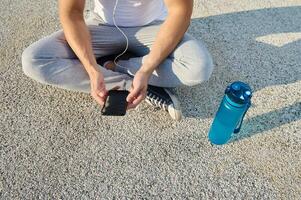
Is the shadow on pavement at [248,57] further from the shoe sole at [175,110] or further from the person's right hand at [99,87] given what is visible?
the person's right hand at [99,87]

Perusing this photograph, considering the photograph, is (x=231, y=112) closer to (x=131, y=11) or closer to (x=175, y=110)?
(x=175, y=110)

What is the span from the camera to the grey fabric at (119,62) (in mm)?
1860

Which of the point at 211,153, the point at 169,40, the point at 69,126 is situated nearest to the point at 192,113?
the point at 211,153

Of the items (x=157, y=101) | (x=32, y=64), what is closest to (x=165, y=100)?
(x=157, y=101)

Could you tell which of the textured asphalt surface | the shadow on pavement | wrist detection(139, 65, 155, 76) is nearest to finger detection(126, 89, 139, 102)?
wrist detection(139, 65, 155, 76)

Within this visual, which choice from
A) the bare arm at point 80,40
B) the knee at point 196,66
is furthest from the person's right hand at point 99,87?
the knee at point 196,66

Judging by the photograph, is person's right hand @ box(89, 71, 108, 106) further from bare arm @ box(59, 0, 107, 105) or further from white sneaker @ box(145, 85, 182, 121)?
white sneaker @ box(145, 85, 182, 121)

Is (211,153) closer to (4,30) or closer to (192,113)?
(192,113)

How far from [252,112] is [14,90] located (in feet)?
4.29

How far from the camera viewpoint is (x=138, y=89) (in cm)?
176

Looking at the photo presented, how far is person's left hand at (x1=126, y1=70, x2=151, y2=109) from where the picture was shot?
1760 millimetres

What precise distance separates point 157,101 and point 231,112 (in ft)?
1.40

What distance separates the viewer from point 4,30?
8.06ft

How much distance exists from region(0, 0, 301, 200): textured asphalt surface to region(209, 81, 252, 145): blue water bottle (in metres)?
0.06
